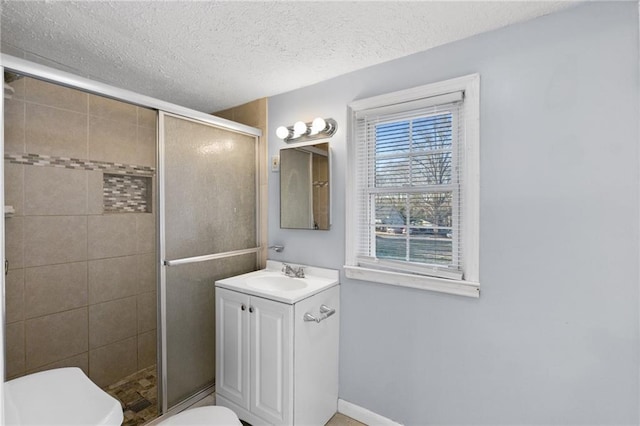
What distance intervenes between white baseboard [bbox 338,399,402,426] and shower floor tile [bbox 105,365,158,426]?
123 cm

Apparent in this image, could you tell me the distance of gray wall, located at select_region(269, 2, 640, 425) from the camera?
140cm

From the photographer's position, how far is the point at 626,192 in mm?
1389

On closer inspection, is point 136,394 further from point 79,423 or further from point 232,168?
point 232,168

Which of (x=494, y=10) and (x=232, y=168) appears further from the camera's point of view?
(x=232, y=168)

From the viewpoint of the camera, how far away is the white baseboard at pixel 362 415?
1989 mm

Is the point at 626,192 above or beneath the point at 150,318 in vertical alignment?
above

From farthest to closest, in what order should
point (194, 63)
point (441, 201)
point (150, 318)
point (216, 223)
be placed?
point (150, 318) → point (216, 223) → point (194, 63) → point (441, 201)

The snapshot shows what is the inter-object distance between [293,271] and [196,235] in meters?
0.71

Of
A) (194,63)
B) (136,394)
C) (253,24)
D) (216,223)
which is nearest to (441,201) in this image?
(253,24)

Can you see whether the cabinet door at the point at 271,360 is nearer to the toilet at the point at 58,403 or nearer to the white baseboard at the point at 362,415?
the white baseboard at the point at 362,415

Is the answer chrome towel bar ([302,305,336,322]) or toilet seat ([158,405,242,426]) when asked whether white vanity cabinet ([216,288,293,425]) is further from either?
toilet seat ([158,405,242,426])

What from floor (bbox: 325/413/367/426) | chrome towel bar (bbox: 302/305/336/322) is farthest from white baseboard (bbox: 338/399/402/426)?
chrome towel bar (bbox: 302/305/336/322)

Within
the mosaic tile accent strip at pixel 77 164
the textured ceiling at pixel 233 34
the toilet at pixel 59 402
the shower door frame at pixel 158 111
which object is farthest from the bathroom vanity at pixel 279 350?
the textured ceiling at pixel 233 34

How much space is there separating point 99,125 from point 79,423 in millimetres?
2018
